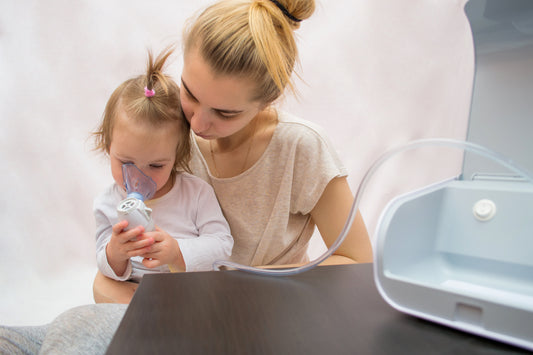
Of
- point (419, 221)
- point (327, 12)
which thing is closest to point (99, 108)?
point (327, 12)

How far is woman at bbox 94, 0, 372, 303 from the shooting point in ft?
2.49

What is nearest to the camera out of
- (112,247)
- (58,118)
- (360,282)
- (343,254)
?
(360,282)

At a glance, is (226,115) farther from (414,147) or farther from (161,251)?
(414,147)

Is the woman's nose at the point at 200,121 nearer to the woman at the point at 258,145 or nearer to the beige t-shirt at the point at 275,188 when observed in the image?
the woman at the point at 258,145

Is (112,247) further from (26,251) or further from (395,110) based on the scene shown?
(395,110)

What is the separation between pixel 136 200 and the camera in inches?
26.7

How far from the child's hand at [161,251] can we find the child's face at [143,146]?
155mm

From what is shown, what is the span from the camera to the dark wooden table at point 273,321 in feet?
1.20

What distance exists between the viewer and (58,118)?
1.40 meters

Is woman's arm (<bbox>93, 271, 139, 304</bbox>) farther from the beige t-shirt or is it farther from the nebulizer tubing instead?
the nebulizer tubing

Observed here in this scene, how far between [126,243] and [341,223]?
49 centimetres

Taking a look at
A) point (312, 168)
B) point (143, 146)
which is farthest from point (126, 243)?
point (312, 168)

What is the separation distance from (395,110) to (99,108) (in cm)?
107

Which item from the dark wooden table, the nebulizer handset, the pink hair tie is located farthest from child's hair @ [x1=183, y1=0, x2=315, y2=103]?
the dark wooden table
